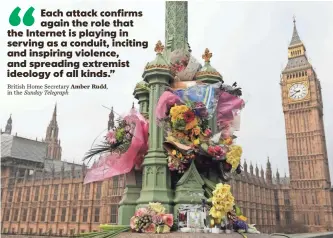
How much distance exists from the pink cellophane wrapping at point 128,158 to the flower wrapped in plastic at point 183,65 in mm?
1162

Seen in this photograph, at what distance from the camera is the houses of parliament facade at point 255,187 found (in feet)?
146

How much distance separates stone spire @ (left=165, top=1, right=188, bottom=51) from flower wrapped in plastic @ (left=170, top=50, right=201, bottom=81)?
0.92ft

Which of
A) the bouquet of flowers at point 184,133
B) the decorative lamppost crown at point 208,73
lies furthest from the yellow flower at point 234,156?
the decorative lamppost crown at point 208,73

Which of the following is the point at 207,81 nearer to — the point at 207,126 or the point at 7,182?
the point at 207,126

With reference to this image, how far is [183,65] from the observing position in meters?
6.32

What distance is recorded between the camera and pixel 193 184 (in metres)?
5.09

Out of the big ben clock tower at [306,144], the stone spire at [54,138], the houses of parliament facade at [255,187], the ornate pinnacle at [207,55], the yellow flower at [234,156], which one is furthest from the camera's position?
the stone spire at [54,138]

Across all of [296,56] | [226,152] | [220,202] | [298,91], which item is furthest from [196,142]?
[296,56]

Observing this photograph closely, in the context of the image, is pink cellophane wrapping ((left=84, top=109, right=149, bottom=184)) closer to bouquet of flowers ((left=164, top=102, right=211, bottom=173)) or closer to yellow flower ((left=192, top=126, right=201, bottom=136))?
bouquet of flowers ((left=164, top=102, right=211, bottom=173))

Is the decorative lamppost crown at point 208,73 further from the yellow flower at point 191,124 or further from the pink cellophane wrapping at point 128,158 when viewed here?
the pink cellophane wrapping at point 128,158

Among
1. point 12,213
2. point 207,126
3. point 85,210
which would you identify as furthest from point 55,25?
point 12,213

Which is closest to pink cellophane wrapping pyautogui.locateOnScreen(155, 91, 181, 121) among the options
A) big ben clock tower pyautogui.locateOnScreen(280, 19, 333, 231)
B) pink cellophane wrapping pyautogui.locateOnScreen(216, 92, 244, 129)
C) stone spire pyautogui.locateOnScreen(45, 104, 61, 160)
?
pink cellophane wrapping pyautogui.locateOnScreen(216, 92, 244, 129)

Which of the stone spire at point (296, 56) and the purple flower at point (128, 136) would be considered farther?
the stone spire at point (296, 56)

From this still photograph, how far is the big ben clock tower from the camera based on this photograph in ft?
180
